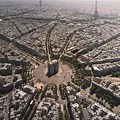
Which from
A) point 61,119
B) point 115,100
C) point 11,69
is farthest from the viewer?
point 11,69

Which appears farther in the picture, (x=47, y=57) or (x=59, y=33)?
(x=59, y=33)

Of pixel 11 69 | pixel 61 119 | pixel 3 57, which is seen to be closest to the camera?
pixel 61 119

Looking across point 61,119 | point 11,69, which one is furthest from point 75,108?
point 11,69

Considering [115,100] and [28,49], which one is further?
[28,49]

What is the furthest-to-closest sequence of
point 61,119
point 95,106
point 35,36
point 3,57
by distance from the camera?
point 35,36
point 3,57
point 95,106
point 61,119

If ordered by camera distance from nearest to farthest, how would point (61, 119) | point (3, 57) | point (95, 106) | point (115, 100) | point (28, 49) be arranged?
point (61, 119), point (95, 106), point (115, 100), point (3, 57), point (28, 49)

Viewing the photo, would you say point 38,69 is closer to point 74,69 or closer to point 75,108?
point 74,69

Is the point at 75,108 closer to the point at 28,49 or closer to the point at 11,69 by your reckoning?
the point at 11,69

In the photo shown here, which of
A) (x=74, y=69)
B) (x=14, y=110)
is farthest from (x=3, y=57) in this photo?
(x=14, y=110)
